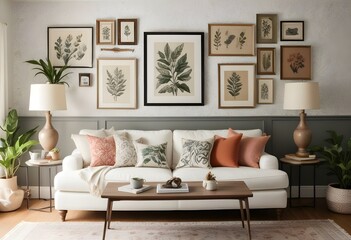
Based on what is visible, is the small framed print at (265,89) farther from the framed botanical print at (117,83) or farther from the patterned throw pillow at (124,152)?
the patterned throw pillow at (124,152)

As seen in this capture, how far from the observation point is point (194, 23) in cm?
476

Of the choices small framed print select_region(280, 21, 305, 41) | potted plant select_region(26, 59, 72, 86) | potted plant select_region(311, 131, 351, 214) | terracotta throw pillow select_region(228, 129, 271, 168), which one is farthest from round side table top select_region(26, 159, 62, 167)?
small framed print select_region(280, 21, 305, 41)

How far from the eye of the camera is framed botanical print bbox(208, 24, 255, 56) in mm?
4746

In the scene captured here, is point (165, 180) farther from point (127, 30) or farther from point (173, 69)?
point (127, 30)

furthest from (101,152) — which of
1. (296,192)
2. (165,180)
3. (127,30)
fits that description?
(296,192)

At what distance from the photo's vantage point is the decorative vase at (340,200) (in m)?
4.06

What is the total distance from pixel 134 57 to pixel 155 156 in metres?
1.38

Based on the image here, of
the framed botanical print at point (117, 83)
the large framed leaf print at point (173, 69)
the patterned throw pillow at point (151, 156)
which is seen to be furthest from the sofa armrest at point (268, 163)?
the framed botanical print at point (117, 83)

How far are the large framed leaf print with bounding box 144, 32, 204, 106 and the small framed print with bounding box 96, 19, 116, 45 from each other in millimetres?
415

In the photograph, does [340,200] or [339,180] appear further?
[339,180]

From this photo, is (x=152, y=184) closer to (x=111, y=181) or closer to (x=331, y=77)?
(x=111, y=181)

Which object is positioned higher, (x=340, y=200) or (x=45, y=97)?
(x=45, y=97)

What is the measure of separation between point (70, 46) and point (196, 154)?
6.91ft

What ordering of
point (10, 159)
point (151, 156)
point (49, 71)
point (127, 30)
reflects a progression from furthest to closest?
point (127, 30)
point (49, 71)
point (10, 159)
point (151, 156)
